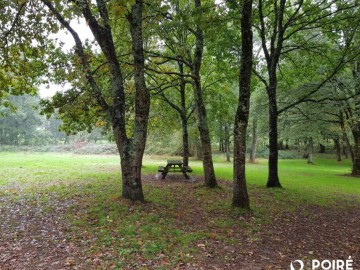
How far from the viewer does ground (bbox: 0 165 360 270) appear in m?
5.67

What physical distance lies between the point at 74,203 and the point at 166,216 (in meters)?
3.42

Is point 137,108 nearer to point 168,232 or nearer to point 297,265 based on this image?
point 168,232

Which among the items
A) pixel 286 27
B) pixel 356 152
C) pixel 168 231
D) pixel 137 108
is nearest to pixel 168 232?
pixel 168 231

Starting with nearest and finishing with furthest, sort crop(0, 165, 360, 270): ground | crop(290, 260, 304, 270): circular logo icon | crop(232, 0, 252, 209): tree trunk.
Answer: crop(290, 260, 304, 270): circular logo icon, crop(0, 165, 360, 270): ground, crop(232, 0, 252, 209): tree trunk

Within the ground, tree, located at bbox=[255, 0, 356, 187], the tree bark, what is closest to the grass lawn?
the ground

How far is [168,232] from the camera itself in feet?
23.1

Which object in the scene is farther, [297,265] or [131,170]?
[131,170]

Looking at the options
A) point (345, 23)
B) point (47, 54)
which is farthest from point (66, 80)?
point (345, 23)

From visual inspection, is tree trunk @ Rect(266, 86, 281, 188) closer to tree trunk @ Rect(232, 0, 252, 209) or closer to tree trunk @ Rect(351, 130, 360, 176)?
tree trunk @ Rect(232, 0, 252, 209)

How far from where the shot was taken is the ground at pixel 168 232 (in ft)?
18.6

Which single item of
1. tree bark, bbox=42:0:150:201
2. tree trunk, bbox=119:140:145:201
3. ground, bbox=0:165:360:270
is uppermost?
tree bark, bbox=42:0:150:201

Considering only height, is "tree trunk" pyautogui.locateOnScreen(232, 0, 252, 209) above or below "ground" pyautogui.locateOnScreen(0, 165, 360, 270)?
above

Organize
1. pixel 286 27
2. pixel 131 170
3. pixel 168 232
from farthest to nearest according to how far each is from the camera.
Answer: pixel 286 27 < pixel 131 170 < pixel 168 232

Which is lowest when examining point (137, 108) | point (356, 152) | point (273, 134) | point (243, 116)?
point (356, 152)
